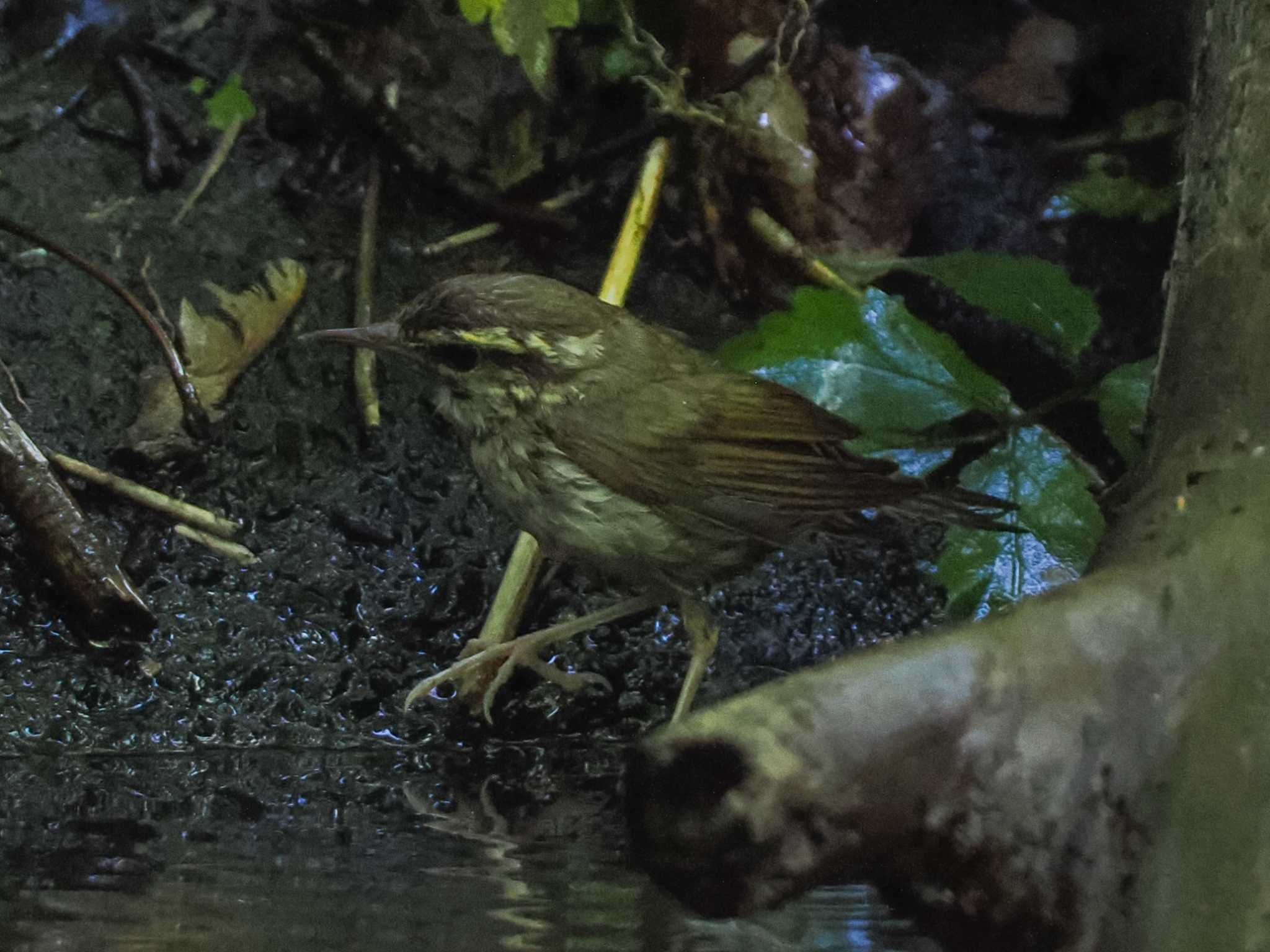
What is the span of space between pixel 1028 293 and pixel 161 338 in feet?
6.73

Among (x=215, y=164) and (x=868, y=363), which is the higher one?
(x=215, y=164)

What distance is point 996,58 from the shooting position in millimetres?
4293

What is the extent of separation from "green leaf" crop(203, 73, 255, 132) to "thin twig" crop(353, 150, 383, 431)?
1.27 ft

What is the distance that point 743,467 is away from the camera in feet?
9.07

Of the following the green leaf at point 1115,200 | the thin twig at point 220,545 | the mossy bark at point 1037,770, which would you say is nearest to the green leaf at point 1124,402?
the green leaf at point 1115,200

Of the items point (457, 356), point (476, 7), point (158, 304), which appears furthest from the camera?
point (158, 304)

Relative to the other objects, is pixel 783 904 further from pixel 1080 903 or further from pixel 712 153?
pixel 712 153

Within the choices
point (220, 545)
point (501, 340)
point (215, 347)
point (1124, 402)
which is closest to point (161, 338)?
point (215, 347)

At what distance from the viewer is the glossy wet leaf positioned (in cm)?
320

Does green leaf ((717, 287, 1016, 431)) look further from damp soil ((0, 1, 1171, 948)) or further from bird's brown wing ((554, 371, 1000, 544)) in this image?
damp soil ((0, 1, 1171, 948))

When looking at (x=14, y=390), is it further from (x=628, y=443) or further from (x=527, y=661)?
(x=628, y=443)

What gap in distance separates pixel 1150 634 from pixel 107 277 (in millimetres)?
2604

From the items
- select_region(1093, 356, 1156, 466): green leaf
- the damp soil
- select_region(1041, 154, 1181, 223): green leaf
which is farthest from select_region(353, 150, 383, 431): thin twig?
select_region(1041, 154, 1181, 223): green leaf

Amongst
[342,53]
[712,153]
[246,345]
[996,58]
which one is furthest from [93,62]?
[996,58]
